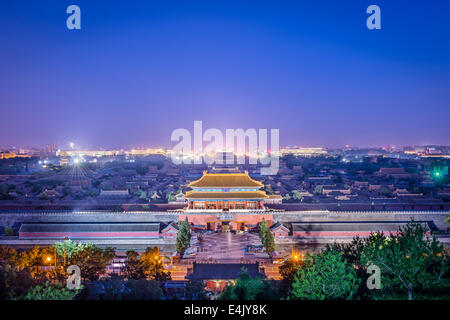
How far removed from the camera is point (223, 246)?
17562 millimetres

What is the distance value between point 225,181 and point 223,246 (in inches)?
213

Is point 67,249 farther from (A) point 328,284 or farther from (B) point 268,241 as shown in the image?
(A) point 328,284

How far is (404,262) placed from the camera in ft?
29.9

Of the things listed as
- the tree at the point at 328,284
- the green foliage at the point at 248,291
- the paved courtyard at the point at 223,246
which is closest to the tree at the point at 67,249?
the paved courtyard at the point at 223,246

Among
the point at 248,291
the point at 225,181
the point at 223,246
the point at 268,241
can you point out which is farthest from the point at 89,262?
the point at 225,181

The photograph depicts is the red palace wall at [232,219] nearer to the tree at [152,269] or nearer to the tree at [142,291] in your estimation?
the tree at [152,269]

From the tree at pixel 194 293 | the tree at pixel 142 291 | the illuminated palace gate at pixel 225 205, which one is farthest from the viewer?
the illuminated palace gate at pixel 225 205

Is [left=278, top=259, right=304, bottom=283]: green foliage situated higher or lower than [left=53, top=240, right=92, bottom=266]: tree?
lower

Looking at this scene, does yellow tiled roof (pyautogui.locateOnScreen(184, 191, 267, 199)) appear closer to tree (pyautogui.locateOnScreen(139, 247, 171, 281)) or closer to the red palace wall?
the red palace wall

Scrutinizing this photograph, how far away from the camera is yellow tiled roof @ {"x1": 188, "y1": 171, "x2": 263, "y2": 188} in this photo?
21.2 metres

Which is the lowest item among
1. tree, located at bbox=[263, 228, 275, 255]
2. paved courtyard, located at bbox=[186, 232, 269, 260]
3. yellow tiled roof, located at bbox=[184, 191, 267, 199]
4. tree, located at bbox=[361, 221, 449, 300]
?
paved courtyard, located at bbox=[186, 232, 269, 260]

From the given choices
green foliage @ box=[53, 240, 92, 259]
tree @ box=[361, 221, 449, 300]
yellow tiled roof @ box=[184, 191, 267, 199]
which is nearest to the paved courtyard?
yellow tiled roof @ box=[184, 191, 267, 199]

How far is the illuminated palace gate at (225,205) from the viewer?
813 inches
